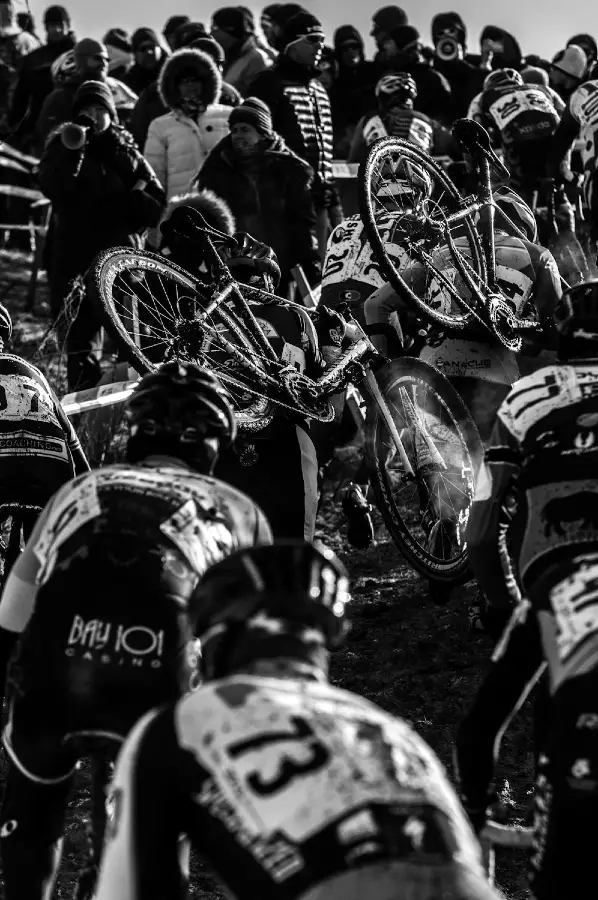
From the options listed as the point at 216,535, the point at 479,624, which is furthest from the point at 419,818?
the point at 479,624

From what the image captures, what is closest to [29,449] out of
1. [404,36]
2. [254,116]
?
[254,116]

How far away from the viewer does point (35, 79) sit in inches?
547

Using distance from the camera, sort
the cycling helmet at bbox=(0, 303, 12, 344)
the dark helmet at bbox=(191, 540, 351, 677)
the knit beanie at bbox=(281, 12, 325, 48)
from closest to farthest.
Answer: the dark helmet at bbox=(191, 540, 351, 677) → the cycling helmet at bbox=(0, 303, 12, 344) → the knit beanie at bbox=(281, 12, 325, 48)

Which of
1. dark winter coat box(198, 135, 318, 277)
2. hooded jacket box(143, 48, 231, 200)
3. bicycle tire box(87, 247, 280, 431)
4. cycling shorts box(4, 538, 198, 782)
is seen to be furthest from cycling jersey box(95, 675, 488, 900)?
hooded jacket box(143, 48, 231, 200)

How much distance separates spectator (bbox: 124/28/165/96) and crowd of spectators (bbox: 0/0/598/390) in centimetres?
2

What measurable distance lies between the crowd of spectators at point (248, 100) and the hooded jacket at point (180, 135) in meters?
0.01

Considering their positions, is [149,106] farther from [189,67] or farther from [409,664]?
[409,664]

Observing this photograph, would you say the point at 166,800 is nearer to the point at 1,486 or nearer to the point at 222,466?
the point at 1,486

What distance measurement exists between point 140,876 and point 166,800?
163 mm

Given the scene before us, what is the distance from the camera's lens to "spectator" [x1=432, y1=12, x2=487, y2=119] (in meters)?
13.6

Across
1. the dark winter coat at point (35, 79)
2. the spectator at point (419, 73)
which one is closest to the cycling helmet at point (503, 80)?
the spectator at point (419, 73)

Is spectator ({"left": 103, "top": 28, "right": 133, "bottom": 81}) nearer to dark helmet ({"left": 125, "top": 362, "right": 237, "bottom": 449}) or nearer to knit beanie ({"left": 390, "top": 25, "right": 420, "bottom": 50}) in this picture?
knit beanie ({"left": 390, "top": 25, "right": 420, "bottom": 50})

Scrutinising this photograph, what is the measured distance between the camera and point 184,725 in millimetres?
2977

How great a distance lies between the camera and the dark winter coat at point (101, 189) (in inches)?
383
